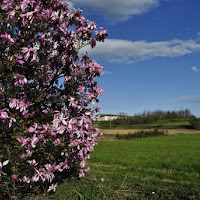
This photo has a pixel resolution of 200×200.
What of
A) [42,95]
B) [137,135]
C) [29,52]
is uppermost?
[29,52]

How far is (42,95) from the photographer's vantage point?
496 centimetres

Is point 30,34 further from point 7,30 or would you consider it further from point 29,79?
point 29,79

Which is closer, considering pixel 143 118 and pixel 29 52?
pixel 29 52

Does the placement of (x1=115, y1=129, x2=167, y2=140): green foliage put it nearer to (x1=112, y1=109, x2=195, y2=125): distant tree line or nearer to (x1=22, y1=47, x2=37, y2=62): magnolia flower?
(x1=112, y1=109, x2=195, y2=125): distant tree line

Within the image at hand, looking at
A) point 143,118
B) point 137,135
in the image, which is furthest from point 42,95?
point 143,118

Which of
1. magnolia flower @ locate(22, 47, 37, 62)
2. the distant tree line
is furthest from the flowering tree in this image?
the distant tree line

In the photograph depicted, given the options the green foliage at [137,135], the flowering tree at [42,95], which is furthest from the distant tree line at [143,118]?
the flowering tree at [42,95]

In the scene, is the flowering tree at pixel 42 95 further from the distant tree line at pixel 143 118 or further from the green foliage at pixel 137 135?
the distant tree line at pixel 143 118

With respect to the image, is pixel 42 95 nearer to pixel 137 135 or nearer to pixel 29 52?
pixel 29 52

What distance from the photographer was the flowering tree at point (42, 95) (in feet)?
14.6

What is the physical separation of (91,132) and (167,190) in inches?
205

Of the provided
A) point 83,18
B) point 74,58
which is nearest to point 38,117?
point 74,58

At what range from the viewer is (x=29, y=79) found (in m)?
5.34

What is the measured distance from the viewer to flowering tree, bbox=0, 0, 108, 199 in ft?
14.6
